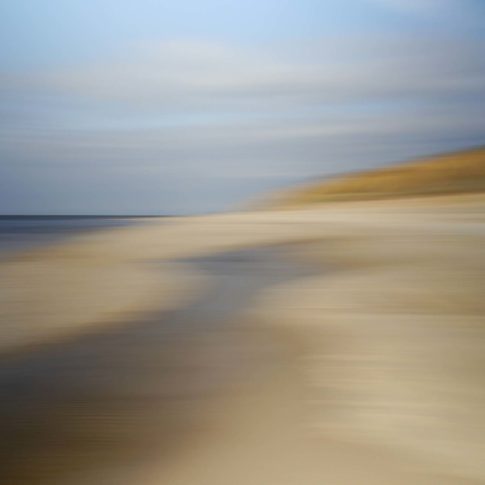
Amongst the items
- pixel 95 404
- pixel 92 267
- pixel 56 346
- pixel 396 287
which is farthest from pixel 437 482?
pixel 92 267

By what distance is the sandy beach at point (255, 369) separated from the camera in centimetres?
141

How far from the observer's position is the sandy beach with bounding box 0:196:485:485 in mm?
1412

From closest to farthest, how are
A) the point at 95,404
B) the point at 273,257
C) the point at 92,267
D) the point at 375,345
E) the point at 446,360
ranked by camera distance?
the point at 95,404, the point at 446,360, the point at 375,345, the point at 92,267, the point at 273,257

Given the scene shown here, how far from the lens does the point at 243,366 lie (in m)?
2.09

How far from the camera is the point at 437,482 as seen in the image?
1306 millimetres

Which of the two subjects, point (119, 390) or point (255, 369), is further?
point (255, 369)

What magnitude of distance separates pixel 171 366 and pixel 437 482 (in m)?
0.95

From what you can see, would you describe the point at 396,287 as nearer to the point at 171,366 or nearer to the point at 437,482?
the point at 171,366

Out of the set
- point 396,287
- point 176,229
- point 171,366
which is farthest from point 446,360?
point 176,229

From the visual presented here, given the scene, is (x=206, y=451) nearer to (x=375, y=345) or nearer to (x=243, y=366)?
(x=243, y=366)

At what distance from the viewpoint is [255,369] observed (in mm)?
2043

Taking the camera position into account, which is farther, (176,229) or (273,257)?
(176,229)

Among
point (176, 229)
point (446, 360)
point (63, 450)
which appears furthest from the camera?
point (176, 229)

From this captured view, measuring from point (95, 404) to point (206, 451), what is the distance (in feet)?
1.26
